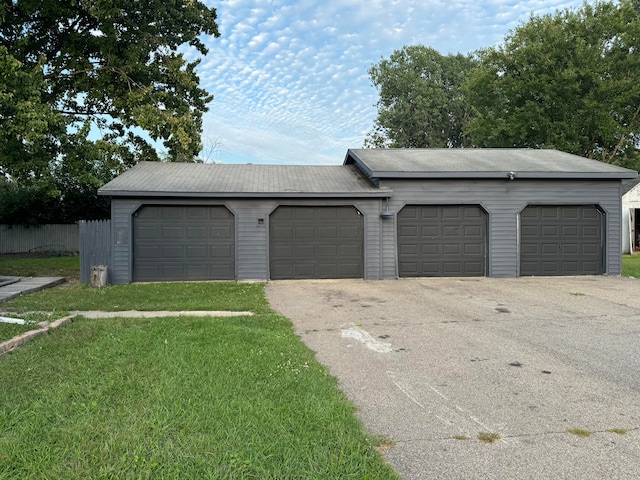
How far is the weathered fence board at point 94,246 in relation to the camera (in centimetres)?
1104

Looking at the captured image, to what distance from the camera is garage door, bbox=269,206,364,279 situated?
11.6 m

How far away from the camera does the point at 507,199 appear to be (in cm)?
1206

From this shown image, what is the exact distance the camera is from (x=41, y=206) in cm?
2048

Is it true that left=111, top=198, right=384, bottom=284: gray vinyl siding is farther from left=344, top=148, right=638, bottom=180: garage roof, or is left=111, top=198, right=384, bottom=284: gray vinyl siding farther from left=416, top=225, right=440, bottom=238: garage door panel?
left=344, top=148, right=638, bottom=180: garage roof

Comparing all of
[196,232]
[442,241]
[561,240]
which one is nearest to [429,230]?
[442,241]

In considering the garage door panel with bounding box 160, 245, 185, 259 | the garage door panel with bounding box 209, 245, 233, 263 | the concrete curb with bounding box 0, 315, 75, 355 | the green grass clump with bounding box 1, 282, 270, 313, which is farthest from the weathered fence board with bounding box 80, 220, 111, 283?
the concrete curb with bounding box 0, 315, 75, 355

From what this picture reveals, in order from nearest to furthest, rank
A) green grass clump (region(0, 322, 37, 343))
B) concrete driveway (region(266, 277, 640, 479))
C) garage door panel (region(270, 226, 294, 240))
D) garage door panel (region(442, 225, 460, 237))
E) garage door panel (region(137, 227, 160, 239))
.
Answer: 1. concrete driveway (region(266, 277, 640, 479))
2. green grass clump (region(0, 322, 37, 343))
3. garage door panel (region(137, 227, 160, 239))
4. garage door panel (region(270, 226, 294, 240))
5. garage door panel (region(442, 225, 460, 237))

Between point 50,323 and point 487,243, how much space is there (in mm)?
10479

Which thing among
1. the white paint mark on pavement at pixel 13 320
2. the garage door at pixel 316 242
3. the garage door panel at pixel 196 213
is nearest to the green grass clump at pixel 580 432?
the white paint mark on pavement at pixel 13 320

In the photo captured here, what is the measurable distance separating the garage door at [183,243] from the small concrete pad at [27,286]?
1.92 metres

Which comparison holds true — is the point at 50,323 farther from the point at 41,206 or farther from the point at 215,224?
the point at 41,206

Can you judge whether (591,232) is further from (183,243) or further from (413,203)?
(183,243)

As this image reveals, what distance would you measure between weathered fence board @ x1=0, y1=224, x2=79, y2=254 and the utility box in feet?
38.9

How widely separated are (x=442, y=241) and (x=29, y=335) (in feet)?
32.2
